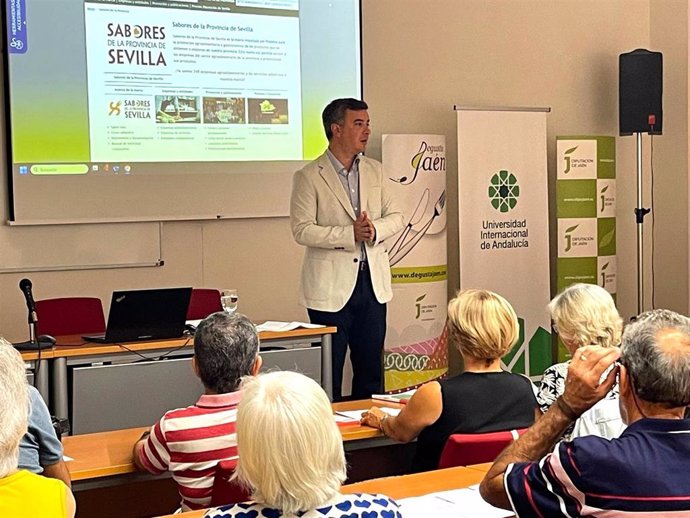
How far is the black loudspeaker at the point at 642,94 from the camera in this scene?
7.77m

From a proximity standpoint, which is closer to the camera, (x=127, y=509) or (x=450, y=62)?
(x=127, y=509)

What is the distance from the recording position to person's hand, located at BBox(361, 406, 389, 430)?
3283 millimetres

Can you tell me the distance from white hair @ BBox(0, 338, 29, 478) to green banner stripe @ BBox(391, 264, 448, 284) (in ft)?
16.6

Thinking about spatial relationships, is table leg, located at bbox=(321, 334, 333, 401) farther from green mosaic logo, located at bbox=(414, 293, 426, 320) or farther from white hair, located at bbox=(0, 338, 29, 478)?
white hair, located at bbox=(0, 338, 29, 478)

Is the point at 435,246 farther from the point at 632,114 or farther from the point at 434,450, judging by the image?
the point at 434,450

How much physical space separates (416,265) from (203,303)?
1.92 meters

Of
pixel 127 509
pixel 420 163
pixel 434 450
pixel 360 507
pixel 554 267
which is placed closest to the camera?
pixel 360 507

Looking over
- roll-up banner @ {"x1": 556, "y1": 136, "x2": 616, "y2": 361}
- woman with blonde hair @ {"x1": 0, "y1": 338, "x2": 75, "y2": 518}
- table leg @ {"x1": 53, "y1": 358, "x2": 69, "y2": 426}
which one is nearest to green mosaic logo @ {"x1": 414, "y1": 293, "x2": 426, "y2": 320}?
roll-up banner @ {"x1": 556, "y1": 136, "x2": 616, "y2": 361}

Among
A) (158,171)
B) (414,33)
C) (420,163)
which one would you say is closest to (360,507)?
(158,171)

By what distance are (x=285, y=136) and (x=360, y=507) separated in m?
4.91

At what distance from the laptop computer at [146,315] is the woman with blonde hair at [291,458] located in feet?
9.14

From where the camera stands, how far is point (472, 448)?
8.94ft

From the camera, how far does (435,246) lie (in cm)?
719

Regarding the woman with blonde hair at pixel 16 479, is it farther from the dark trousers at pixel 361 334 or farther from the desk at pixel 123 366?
the dark trousers at pixel 361 334
